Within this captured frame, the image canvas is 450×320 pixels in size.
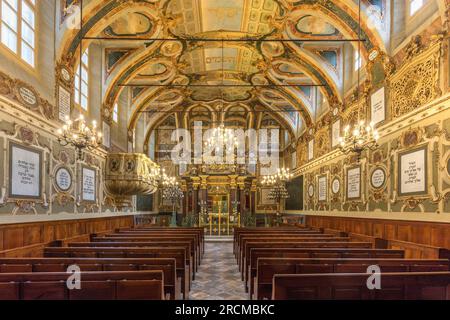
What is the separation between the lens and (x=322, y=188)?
15125 millimetres

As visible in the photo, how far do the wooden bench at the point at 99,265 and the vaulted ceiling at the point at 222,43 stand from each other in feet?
22.1

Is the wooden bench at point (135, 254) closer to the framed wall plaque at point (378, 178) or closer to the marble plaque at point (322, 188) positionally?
the framed wall plaque at point (378, 178)

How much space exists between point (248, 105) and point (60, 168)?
15391 mm

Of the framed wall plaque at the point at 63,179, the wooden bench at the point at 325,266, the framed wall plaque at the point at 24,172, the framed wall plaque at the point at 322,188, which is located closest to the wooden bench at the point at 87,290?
the wooden bench at the point at 325,266

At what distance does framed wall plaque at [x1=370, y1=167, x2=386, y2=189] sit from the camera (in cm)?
933

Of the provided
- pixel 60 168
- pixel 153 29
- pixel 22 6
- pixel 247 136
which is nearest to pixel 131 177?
pixel 60 168

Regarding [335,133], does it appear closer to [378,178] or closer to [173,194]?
[378,178]

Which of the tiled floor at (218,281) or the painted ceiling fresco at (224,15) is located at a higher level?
the painted ceiling fresco at (224,15)

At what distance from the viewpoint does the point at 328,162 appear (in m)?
14.5

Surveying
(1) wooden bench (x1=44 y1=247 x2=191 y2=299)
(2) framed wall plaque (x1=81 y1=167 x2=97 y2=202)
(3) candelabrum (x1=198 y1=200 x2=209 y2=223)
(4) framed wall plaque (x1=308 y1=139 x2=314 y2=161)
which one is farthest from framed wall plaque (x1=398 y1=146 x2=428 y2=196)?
(3) candelabrum (x1=198 y1=200 x2=209 y2=223)

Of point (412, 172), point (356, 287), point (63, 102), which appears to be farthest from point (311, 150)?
point (356, 287)

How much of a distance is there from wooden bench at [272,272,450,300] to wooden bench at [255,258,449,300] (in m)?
0.72

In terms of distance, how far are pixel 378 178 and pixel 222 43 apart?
322 inches

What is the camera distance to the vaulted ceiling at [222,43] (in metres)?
10.4
